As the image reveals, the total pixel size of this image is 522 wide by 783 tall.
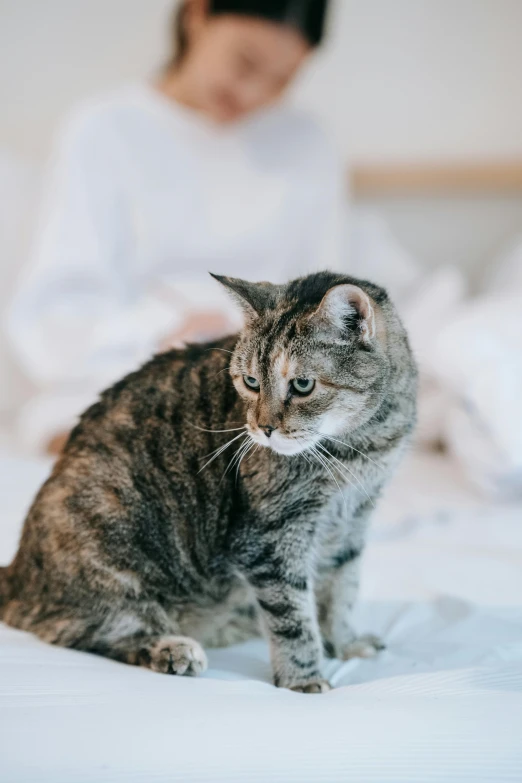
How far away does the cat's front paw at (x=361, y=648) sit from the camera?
92 centimetres

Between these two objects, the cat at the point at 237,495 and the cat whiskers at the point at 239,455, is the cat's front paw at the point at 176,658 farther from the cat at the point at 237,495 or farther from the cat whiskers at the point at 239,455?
the cat whiskers at the point at 239,455

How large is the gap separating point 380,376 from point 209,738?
1.47 feet

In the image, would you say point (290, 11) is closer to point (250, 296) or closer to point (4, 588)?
point (250, 296)

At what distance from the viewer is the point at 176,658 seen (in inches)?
32.7

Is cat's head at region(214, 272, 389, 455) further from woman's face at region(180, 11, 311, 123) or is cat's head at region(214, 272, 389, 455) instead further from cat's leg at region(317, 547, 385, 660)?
woman's face at region(180, 11, 311, 123)

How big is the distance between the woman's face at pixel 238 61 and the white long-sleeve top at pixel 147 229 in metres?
0.09

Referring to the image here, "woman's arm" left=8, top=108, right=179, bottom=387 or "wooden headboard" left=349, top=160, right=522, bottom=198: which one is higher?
"wooden headboard" left=349, top=160, right=522, bottom=198

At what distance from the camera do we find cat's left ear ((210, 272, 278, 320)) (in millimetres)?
876

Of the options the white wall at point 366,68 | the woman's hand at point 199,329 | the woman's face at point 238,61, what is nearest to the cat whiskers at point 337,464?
the woman's hand at point 199,329

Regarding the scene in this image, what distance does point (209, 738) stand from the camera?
0.61 meters

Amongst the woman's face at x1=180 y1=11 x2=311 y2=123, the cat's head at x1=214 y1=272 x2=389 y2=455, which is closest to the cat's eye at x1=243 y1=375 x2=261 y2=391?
the cat's head at x1=214 y1=272 x2=389 y2=455

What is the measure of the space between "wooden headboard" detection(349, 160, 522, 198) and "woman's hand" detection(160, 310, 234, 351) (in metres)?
0.91

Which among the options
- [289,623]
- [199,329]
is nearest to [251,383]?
[289,623]

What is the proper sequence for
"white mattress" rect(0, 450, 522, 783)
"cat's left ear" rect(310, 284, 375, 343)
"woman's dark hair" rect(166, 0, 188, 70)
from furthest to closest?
"woman's dark hair" rect(166, 0, 188, 70) < "cat's left ear" rect(310, 284, 375, 343) < "white mattress" rect(0, 450, 522, 783)
